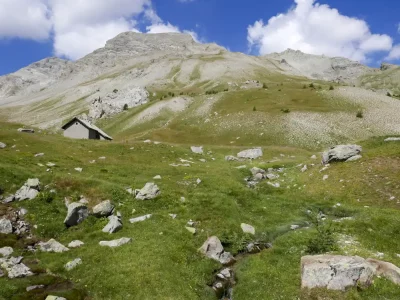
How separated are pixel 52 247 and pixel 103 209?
606 cm

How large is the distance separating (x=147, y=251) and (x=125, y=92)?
143232 millimetres

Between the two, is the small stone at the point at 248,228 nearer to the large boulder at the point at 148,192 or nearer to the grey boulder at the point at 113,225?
the large boulder at the point at 148,192

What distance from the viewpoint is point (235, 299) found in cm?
2309

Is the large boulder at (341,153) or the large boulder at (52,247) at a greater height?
the large boulder at (341,153)

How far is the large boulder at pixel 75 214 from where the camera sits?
102 ft

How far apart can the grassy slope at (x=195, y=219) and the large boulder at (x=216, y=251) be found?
0.73m

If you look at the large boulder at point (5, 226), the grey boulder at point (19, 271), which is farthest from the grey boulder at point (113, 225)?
the large boulder at point (5, 226)

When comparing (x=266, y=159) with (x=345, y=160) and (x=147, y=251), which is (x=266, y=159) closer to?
(x=345, y=160)

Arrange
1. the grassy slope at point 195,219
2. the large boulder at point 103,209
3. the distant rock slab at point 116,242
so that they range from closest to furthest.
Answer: the grassy slope at point 195,219 < the distant rock slab at point 116,242 < the large boulder at point 103,209

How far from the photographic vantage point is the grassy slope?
2302cm

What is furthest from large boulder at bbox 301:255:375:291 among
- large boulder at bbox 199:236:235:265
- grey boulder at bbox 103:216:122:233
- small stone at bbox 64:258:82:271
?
small stone at bbox 64:258:82:271

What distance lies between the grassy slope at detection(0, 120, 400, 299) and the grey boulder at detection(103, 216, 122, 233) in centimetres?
52

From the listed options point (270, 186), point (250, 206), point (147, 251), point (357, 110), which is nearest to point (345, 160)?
point (270, 186)

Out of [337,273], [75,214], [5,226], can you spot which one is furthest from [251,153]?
[5,226]
